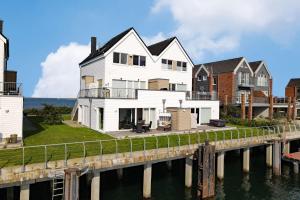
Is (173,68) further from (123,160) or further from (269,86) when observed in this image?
(269,86)

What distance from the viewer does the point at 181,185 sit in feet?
72.2

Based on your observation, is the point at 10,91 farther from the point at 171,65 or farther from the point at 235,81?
the point at 235,81

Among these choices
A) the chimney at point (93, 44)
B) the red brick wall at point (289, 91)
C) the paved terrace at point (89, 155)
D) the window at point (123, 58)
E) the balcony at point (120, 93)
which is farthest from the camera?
the red brick wall at point (289, 91)

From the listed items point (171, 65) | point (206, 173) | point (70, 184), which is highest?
point (171, 65)

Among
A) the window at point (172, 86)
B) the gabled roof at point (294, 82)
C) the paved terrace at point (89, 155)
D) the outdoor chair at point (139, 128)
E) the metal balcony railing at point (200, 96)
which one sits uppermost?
the gabled roof at point (294, 82)

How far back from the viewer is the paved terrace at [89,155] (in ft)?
46.5

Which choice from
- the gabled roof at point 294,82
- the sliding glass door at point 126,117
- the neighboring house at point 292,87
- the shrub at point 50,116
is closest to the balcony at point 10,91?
the shrub at point 50,116

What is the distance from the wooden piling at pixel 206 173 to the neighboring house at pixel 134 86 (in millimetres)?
9787

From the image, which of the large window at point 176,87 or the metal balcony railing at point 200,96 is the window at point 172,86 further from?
the metal balcony railing at point 200,96

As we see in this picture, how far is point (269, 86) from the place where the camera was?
2259 inches

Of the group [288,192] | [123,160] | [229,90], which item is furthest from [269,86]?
[123,160]

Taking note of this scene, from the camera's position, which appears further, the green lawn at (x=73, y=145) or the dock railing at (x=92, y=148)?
the green lawn at (x=73, y=145)

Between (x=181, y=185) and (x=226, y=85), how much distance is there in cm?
3282

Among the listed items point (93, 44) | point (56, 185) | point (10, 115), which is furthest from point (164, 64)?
point (56, 185)
